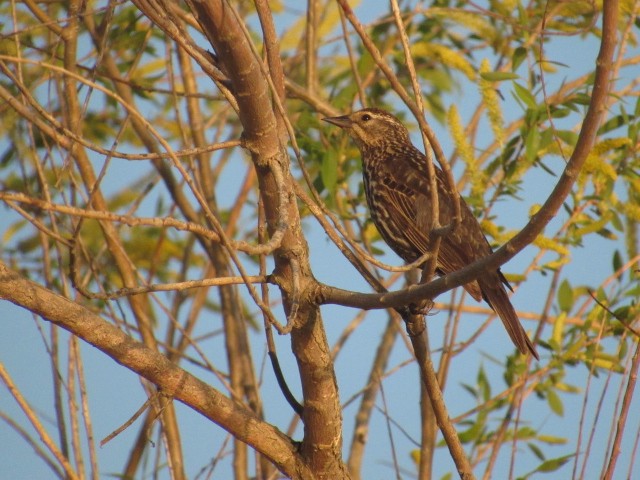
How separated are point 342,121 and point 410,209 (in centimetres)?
63

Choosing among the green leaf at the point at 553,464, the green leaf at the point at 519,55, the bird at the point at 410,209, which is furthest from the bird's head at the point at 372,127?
the green leaf at the point at 553,464

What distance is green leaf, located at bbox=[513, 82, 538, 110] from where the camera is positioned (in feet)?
13.6

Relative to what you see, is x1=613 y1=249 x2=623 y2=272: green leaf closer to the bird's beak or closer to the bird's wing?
the bird's wing

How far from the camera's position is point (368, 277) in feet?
11.3

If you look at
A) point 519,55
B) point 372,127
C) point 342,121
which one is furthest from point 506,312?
point 372,127

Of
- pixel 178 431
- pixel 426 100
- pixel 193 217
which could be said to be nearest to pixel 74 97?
pixel 193 217

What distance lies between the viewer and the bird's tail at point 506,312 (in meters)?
4.38

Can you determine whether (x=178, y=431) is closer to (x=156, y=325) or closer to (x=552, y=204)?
(x=156, y=325)

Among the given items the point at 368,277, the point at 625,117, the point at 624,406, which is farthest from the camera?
the point at 625,117

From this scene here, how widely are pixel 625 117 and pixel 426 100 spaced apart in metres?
1.99

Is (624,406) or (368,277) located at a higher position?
(368,277)

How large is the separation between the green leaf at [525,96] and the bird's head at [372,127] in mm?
1166

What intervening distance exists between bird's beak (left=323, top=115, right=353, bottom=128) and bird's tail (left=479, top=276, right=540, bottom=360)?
1.19m

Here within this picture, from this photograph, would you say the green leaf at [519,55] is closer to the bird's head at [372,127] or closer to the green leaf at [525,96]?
the green leaf at [525,96]
